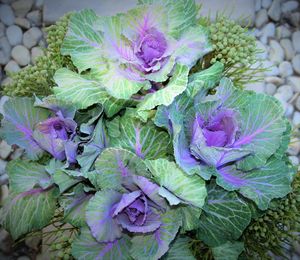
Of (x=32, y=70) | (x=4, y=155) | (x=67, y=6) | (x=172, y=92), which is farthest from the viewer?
(x=67, y=6)

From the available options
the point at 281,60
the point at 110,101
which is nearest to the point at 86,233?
the point at 110,101

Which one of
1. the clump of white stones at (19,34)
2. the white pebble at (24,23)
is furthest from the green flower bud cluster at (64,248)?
the white pebble at (24,23)

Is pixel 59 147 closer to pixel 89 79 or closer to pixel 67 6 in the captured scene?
pixel 89 79

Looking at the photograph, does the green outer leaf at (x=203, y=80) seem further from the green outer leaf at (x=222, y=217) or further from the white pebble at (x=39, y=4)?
the white pebble at (x=39, y=4)

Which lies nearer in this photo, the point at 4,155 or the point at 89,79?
the point at 89,79

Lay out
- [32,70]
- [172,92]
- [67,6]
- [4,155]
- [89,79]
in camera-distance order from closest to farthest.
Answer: [172,92] → [89,79] → [32,70] → [4,155] → [67,6]

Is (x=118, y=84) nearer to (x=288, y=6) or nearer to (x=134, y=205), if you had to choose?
(x=134, y=205)

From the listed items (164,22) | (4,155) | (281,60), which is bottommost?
(4,155)
